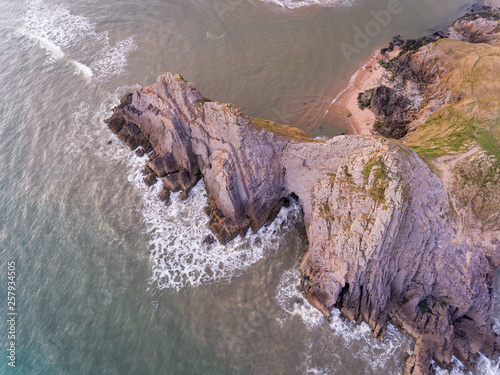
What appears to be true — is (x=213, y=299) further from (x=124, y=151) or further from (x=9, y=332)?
(x=124, y=151)

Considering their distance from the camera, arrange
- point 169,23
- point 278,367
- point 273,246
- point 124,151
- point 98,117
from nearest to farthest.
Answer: point 278,367
point 273,246
point 124,151
point 98,117
point 169,23

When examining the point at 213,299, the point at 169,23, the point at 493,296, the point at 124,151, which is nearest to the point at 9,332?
the point at 213,299

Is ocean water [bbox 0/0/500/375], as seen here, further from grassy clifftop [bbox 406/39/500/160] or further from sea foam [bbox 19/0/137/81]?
grassy clifftop [bbox 406/39/500/160]

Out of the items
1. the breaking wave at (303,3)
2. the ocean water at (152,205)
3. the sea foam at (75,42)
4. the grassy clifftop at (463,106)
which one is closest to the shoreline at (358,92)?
the ocean water at (152,205)

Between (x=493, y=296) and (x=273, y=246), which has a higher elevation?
(x=493, y=296)

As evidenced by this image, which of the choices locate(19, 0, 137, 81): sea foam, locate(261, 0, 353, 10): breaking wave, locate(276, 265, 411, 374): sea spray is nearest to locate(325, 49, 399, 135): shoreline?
locate(261, 0, 353, 10): breaking wave

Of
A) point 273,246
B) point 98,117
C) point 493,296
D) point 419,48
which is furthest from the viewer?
point 419,48
